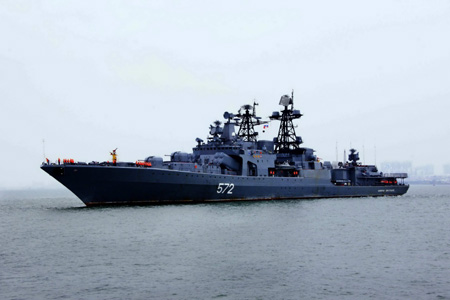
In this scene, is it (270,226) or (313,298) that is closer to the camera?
(313,298)

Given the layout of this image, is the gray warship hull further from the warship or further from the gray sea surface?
the gray sea surface

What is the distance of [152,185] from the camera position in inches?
1630

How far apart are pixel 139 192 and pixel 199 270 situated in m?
24.3

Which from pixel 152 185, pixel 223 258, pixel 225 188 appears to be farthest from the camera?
pixel 225 188

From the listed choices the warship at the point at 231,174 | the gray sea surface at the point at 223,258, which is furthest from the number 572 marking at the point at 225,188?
the gray sea surface at the point at 223,258

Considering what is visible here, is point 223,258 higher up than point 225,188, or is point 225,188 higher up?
point 225,188

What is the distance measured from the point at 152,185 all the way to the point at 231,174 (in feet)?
38.3

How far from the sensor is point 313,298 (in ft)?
47.5

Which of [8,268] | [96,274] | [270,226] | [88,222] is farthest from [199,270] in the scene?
[88,222]

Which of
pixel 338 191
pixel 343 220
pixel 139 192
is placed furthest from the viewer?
pixel 338 191

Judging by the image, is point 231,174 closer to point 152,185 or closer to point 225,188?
point 225,188

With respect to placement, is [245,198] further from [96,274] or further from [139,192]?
[96,274]

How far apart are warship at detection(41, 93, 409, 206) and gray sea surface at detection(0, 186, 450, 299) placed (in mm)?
6439

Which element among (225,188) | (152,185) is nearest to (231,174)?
(225,188)
